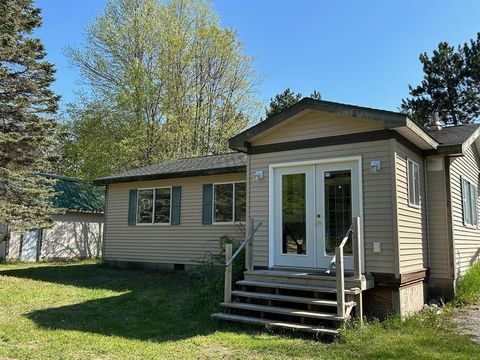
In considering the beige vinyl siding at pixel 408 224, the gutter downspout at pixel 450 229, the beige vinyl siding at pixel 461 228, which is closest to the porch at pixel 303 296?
the beige vinyl siding at pixel 408 224

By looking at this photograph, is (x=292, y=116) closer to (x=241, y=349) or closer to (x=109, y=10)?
(x=241, y=349)

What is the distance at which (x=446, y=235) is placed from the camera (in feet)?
27.2

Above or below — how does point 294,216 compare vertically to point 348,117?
below

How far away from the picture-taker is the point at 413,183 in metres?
7.71

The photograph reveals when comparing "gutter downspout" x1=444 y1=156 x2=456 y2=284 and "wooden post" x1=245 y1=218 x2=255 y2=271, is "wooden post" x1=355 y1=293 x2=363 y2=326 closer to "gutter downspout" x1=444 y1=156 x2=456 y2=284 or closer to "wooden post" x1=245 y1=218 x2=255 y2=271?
"wooden post" x1=245 y1=218 x2=255 y2=271

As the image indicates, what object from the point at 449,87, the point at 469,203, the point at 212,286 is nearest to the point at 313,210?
the point at 212,286

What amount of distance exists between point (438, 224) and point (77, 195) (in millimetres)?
16230

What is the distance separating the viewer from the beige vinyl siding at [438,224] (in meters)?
8.30

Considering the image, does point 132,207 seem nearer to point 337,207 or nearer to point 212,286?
point 212,286

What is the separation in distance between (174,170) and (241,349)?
792cm

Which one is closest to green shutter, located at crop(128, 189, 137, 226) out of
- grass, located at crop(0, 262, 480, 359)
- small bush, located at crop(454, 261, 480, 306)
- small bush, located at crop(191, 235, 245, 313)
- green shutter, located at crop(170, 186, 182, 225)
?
green shutter, located at crop(170, 186, 182, 225)

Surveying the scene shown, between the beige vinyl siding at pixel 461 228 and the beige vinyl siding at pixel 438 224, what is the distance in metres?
0.30

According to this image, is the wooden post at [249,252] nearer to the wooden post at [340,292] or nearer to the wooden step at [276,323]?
the wooden step at [276,323]

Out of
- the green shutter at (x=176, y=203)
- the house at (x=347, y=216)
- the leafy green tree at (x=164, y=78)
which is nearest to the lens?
the house at (x=347, y=216)
